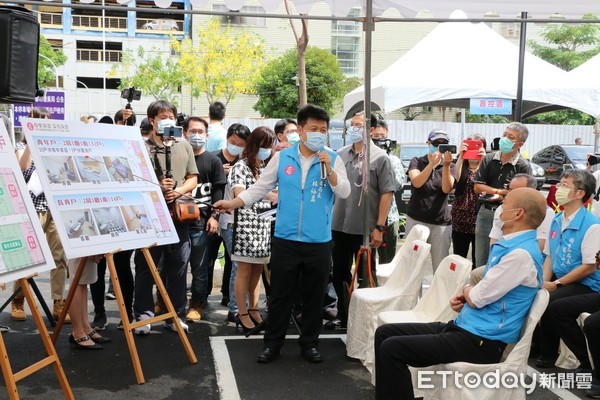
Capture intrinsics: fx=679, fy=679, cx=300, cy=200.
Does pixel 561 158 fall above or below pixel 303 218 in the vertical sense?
above

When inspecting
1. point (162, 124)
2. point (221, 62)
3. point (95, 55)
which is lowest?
point (162, 124)

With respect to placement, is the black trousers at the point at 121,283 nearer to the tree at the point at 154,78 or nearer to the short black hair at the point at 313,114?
the short black hair at the point at 313,114

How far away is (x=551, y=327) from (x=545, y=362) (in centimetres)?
29

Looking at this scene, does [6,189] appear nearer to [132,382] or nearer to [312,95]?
[132,382]

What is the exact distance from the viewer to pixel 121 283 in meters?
6.02

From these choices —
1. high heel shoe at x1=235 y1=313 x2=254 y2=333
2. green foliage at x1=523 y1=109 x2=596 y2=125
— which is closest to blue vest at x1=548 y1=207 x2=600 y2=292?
high heel shoe at x1=235 y1=313 x2=254 y2=333

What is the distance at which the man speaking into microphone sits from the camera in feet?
16.4

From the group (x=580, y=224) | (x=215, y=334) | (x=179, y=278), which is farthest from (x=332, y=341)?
(x=580, y=224)

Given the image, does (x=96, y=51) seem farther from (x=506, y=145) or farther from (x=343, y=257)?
(x=506, y=145)

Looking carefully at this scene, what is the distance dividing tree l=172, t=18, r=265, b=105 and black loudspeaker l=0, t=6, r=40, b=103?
34.0 m

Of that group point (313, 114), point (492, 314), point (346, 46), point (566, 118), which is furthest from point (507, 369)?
point (346, 46)

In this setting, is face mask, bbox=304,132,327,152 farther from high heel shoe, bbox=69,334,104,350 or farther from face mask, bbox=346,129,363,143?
high heel shoe, bbox=69,334,104,350

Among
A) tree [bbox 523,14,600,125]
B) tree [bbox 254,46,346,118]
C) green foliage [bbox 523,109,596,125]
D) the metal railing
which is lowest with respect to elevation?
green foliage [bbox 523,109,596,125]

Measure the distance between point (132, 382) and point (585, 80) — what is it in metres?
8.11
